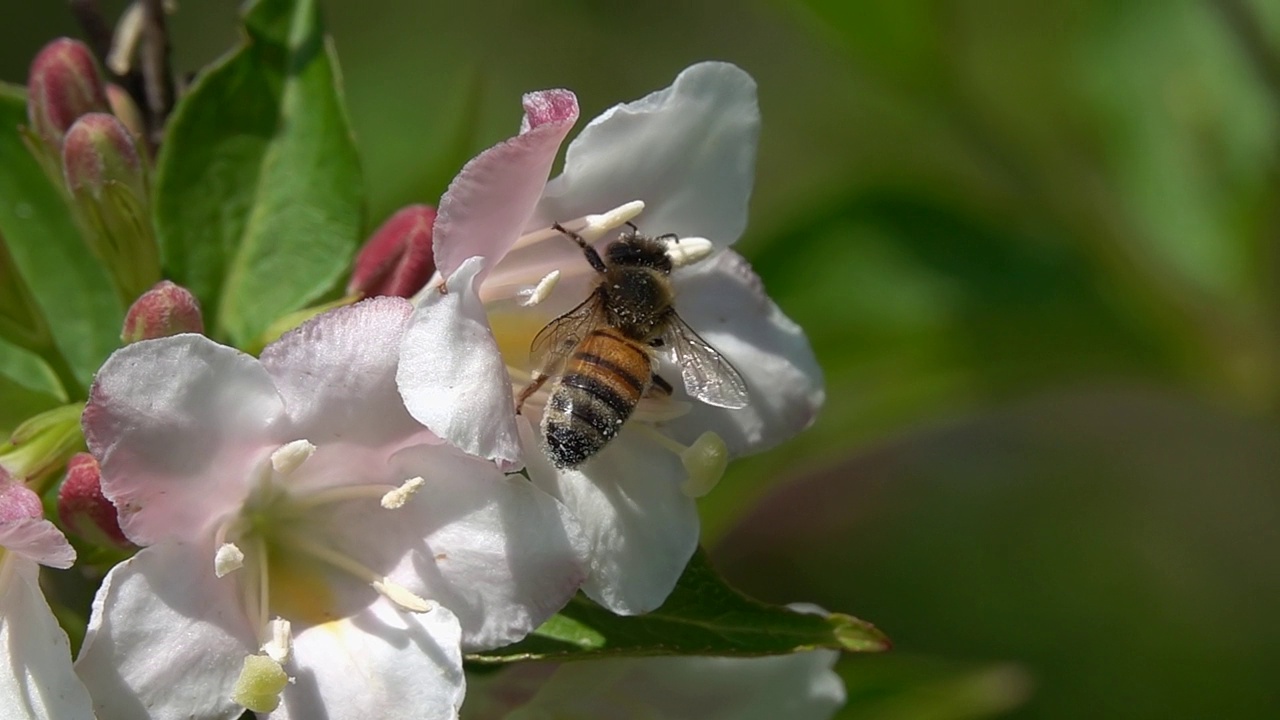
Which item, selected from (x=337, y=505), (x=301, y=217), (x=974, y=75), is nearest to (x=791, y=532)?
(x=974, y=75)

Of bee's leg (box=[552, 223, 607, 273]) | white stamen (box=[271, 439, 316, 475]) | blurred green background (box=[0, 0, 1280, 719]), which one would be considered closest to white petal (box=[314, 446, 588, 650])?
white stamen (box=[271, 439, 316, 475])

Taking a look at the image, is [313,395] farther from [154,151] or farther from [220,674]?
[154,151]

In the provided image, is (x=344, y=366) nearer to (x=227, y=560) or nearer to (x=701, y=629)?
(x=227, y=560)

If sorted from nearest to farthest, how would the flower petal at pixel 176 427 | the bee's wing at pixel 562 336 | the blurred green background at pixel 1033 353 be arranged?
the flower petal at pixel 176 427
the bee's wing at pixel 562 336
the blurred green background at pixel 1033 353

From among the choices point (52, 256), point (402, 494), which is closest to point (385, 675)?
point (402, 494)

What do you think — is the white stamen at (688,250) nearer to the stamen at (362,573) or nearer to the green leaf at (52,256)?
the stamen at (362,573)

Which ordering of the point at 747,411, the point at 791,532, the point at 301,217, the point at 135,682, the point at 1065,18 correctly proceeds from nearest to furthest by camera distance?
the point at 135,682, the point at 747,411, the point at 301,217, the point at 1065,18, the point at 791,532

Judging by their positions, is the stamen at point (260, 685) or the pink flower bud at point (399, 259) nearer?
the stamen at point (260, 685)

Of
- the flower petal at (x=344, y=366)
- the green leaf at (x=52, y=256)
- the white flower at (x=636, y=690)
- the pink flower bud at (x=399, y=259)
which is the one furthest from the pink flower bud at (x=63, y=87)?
the white flower at (x=636, y=690)

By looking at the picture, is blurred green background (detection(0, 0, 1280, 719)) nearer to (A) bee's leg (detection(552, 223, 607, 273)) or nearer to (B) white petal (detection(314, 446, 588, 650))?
(A) bee's leg (detection(552, 223, 607, 273))
